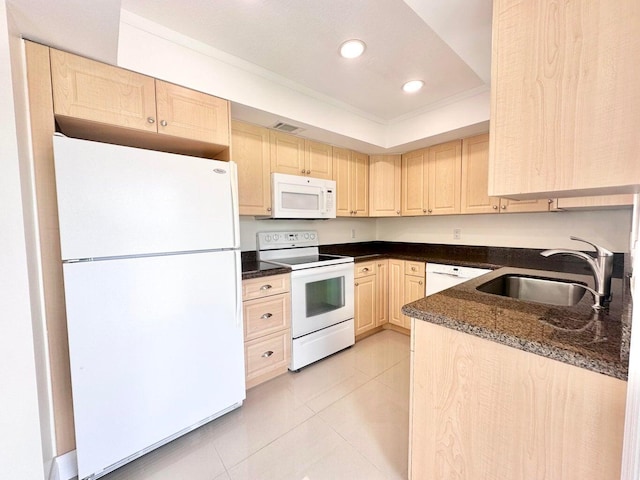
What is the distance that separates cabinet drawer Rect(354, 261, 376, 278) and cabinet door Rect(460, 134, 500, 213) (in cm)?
108

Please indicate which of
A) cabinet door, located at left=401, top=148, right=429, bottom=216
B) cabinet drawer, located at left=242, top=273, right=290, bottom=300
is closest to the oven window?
cabinet drawer, located at left=242, top=273, right=290, bottom=300

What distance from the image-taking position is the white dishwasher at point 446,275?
2.39 meters

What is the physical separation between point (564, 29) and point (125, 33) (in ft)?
6.39

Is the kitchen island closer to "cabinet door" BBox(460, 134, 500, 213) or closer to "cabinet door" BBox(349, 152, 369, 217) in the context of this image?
"cabinet door" BBox(460, 134, 500, 213)

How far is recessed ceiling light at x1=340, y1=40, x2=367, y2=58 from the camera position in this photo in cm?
162

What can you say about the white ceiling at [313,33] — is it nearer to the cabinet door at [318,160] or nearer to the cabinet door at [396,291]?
the cabinet door at [318,160]

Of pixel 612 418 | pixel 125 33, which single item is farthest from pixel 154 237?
pixel 612 418

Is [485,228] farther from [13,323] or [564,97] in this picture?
[13,323]

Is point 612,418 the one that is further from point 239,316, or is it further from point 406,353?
point 406,353

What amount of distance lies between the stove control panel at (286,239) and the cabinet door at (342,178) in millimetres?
409

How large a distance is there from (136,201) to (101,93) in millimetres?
605

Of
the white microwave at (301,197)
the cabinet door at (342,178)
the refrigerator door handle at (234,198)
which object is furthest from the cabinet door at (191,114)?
the cabinet door at (342,178)

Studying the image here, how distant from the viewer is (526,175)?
82 cm

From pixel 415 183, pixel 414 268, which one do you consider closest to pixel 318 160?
pixel 415 183
